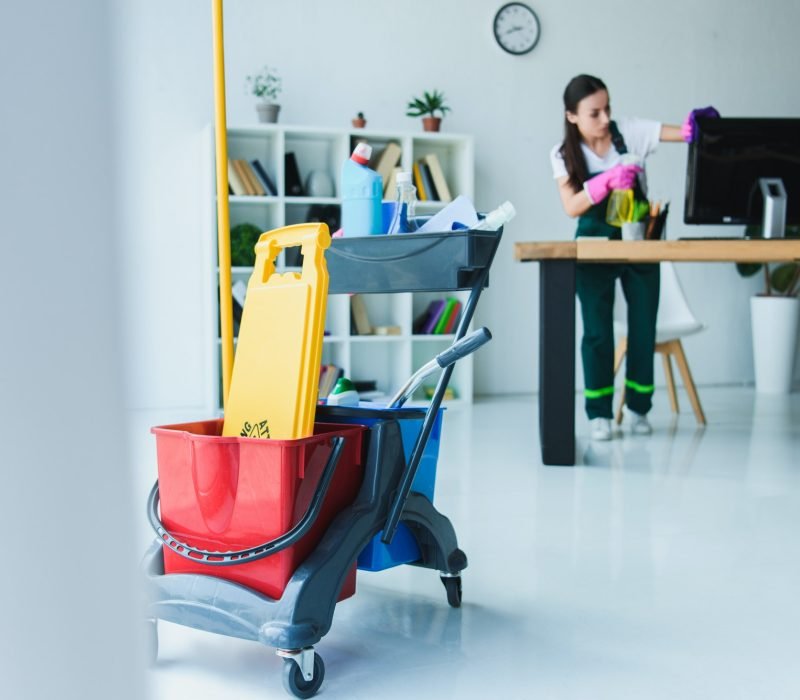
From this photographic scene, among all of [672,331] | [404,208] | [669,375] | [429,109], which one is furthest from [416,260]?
[429,109]

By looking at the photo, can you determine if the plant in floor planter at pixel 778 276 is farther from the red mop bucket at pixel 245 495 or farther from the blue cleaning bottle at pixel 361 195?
the red mop bucket at pixel 245 495

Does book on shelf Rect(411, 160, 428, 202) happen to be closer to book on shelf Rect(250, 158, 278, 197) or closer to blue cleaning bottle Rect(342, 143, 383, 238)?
book on shelf Rect(250, 158, 278, 197)

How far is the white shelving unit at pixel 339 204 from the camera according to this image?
4.77m

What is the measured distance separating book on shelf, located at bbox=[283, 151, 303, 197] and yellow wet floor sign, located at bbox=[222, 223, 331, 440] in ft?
11.1

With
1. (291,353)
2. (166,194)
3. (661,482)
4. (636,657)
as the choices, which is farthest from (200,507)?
(166,194)

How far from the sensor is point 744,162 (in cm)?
342

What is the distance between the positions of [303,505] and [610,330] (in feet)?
8.23

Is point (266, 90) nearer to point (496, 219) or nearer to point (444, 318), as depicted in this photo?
point (444, 318)

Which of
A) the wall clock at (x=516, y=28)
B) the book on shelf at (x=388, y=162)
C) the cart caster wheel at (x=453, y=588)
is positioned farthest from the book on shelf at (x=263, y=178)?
the cart caster wheel at (x=453, y=588)

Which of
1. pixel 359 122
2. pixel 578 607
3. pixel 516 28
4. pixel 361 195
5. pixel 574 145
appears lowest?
pixel 578 607

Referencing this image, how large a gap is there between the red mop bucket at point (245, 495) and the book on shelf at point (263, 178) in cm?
345

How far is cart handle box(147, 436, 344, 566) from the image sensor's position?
129 cm

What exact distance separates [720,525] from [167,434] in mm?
1503

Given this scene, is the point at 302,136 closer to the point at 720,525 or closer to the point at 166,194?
the point at 166,194
